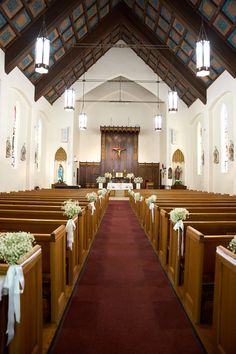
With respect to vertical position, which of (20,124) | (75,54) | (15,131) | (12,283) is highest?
(75,54)

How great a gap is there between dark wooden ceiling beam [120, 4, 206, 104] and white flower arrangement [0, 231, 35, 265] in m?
13.0

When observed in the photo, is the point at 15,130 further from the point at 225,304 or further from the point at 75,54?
the point at 225,304

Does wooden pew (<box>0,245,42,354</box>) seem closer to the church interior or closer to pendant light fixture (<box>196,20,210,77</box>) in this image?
the church interior

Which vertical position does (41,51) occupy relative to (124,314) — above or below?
above

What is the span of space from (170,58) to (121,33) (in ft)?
14.4

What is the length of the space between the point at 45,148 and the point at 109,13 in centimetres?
833

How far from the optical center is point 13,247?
2014 millimetres

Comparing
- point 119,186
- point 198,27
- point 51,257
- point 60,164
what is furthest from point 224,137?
point 51,257

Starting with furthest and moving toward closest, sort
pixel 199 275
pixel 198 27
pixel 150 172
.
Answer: pixel 150 172 → pixel 198 27 → pixel 199 275

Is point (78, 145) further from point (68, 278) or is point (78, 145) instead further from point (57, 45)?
point (68, 278)

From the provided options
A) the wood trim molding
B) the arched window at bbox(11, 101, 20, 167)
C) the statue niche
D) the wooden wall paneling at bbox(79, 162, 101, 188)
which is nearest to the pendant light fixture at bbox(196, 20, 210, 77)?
the arched window at bbox(11, 101, 20, 167)

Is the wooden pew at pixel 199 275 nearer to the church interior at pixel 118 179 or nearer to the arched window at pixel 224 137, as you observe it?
the church interior at pixel 118 179

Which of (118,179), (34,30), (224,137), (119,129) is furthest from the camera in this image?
(119,129)

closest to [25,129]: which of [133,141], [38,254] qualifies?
[133,141]
